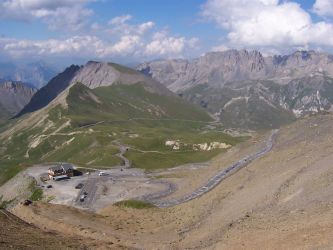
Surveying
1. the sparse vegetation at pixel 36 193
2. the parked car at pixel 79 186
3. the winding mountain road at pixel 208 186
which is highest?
the winding mountain road at pixel 208 186

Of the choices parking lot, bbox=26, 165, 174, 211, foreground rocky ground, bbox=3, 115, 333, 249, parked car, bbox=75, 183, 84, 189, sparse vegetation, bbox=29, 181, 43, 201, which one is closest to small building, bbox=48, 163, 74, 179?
parking lot, bbox=26, 165, 174, 211

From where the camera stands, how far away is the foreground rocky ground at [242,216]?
55.2 meters

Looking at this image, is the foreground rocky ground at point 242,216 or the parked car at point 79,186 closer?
the foreground rocky ground at point 242,216

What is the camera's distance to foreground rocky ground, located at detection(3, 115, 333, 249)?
55.2 metres

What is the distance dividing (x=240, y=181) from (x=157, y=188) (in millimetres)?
43021

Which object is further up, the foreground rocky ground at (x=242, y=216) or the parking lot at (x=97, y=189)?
the foreground rocky ground at (x=242, y=216)

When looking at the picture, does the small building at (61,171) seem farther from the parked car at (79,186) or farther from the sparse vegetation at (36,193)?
the parked car at (79,186)

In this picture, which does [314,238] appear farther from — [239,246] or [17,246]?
[17,246]

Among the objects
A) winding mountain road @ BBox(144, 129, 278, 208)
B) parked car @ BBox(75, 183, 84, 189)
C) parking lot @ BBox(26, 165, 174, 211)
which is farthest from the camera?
parked car @ BBox(75, 183, 84, 189)

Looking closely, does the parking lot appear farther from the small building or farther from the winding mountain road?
the winding mountain road

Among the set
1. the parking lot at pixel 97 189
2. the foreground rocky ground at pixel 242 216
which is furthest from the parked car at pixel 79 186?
the foreground rocky ground at pixel 242 216

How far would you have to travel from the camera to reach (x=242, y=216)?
6794cm

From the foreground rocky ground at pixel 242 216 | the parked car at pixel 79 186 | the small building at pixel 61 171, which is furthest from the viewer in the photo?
the small building at pixel 61 171

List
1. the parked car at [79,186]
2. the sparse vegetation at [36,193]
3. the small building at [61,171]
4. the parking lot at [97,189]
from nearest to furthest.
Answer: the parking lot at [97,189] < the sparse vegetation at [36,193] < the parked car at [79,186] < the small building at [61,171]
